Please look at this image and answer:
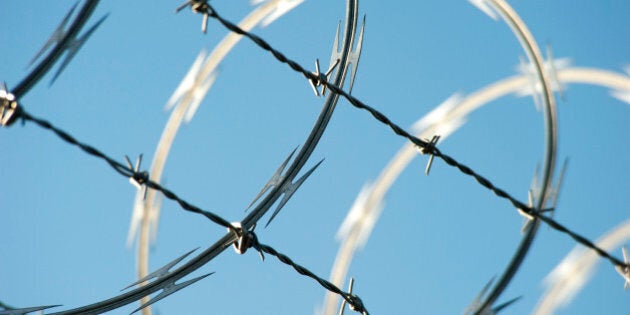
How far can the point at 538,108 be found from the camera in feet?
17.5

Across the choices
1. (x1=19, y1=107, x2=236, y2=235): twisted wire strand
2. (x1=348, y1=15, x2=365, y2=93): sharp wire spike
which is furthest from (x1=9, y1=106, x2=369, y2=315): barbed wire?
(x1=348, y1=15, x2=365, y2=93): sharp wire spike

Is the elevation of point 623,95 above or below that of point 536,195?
A: above

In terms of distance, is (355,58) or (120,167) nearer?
(120,167)

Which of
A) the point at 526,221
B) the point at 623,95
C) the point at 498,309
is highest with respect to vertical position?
the point at 623,95

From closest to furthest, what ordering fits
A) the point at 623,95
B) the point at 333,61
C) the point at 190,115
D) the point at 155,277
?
the point at 155,277, the point at 333,61, the point at 623,95, the point at 190,115

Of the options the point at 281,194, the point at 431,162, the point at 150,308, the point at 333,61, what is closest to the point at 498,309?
the point at 431,162

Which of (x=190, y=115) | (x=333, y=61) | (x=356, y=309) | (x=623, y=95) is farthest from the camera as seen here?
(x=190, y=115)

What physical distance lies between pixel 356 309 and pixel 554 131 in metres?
1.49

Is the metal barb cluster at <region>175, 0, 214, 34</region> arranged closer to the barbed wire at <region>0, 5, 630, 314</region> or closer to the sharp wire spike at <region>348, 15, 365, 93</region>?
the barbed wire at <region>0, 5, 630, 314</region>

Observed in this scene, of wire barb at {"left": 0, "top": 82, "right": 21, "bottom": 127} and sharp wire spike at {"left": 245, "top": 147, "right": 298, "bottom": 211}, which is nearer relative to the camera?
wire barb at {"left": 0, "top": 82, "right": 21, "bottom": 127}

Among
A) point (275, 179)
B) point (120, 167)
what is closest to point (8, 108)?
point (120, 167)

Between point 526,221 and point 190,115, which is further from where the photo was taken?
point 190,115

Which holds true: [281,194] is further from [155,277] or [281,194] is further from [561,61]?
[561,61]

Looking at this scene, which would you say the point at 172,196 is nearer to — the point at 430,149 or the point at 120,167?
the point at 120,167
